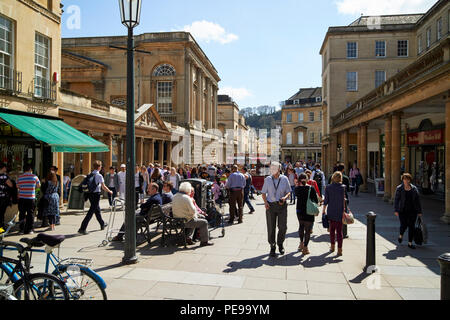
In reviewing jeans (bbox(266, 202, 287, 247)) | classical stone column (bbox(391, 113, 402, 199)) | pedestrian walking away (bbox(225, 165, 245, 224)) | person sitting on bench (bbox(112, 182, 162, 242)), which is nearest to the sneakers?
jeans (bbox(266, 202, 287, 247))

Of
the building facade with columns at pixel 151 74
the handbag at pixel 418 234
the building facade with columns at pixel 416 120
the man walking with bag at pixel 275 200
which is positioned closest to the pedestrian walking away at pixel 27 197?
the man walking with bag at pixel 275 200

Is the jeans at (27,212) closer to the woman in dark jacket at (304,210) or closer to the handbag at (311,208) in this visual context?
the woman in dark jacket at (304,210)

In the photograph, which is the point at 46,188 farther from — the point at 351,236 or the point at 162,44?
the point at 162,44

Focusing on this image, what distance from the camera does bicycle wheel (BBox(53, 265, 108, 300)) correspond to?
4047 millimetres

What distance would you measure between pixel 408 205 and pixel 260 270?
4.19 m

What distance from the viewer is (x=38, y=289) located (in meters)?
3.96

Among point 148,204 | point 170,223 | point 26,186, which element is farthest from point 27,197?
point 170,223

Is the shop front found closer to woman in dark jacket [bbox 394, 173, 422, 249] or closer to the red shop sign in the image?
the red shop sign

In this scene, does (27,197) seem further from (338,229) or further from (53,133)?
(338,229)

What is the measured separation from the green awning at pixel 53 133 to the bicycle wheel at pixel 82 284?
7.94 meters

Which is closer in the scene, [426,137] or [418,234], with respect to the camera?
[418,234]

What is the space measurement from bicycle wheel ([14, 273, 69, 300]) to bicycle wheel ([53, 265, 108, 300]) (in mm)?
128

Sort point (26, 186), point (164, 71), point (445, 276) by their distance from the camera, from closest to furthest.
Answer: point (445, 276)
point (26, 186)
point (164, 71)
